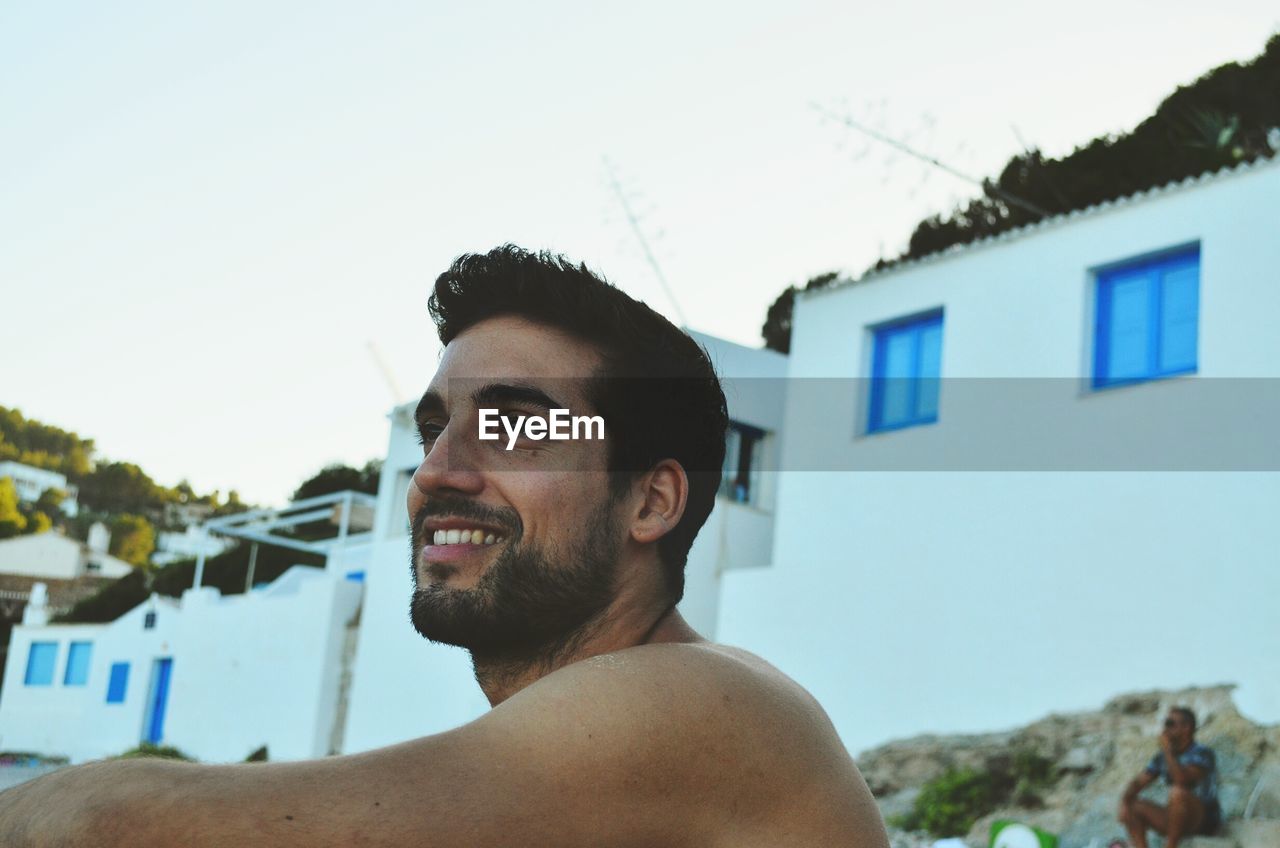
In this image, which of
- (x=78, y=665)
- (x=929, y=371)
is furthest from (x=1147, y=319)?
(x=78, y=665)

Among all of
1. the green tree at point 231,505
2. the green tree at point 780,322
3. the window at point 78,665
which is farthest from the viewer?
the green tree at point 231,505

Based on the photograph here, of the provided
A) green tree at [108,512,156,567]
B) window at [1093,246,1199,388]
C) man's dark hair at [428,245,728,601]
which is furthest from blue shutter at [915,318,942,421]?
green tree at [108,512,156,567]

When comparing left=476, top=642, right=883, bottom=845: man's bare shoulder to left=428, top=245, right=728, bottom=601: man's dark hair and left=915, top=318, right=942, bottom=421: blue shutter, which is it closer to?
left=428, top=245, right=728, bottom=601: man's dark hair

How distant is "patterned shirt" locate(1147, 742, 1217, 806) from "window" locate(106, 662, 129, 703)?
26.5 meters

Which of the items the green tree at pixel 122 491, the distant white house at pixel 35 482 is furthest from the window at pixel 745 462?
the green tree at pixel 122 491

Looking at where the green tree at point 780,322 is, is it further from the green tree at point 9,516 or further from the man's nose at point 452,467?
the green tree at point 9,516

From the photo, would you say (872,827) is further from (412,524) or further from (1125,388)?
(1125,388)

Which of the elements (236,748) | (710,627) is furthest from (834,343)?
(236,748)

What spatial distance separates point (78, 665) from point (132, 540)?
72.6 feet

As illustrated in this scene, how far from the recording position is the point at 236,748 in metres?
26.2

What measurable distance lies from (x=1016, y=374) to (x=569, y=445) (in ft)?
39.7

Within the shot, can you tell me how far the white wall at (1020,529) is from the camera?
11453 millimetres

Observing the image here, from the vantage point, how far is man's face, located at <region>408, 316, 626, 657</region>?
1917 mm

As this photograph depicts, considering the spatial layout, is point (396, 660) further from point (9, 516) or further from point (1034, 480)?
point (9, 516)
